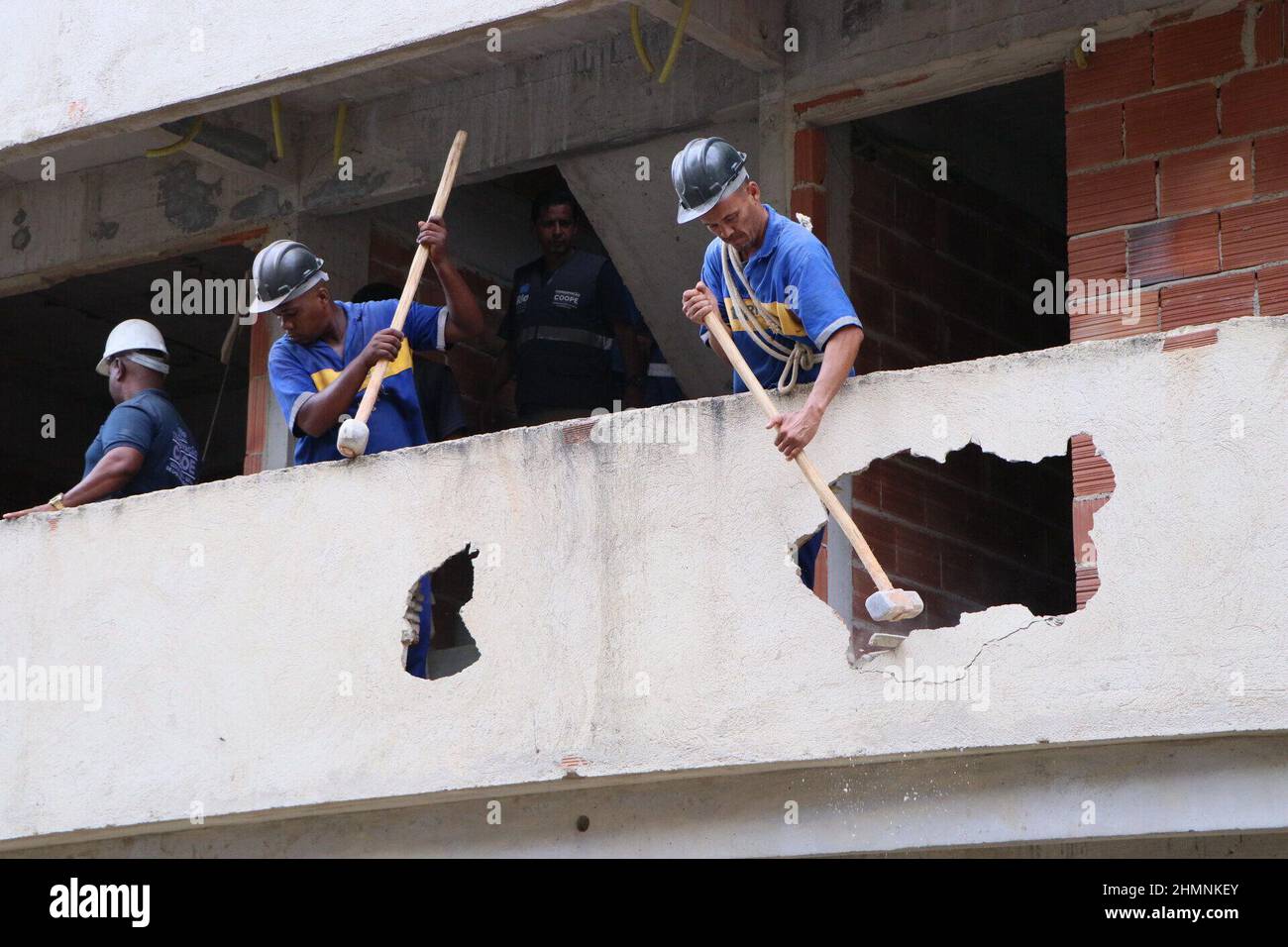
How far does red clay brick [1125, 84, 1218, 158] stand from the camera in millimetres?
6594

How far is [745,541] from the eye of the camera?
551 cm

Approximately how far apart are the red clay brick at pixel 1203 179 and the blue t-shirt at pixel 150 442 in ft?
11.3

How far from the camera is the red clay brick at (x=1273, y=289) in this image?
6352mm

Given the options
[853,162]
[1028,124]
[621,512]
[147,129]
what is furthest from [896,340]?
[147,129]

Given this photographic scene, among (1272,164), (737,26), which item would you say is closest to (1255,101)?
(1272,164)

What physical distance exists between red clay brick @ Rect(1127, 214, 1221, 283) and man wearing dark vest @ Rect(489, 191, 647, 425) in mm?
2055

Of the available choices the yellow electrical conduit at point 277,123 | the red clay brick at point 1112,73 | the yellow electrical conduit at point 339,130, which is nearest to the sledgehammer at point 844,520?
the red clay brick at point 1112,73

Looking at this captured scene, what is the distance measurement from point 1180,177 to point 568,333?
243 cm

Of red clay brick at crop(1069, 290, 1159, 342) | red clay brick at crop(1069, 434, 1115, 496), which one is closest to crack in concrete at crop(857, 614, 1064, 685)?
red clay brick at crop(1069, 434, 1115, 496)

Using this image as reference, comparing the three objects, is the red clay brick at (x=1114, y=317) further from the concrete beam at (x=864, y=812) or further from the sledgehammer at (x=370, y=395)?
the sledgehammer at (x=370, y=395)

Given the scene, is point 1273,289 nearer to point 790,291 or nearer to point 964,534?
point 790,291

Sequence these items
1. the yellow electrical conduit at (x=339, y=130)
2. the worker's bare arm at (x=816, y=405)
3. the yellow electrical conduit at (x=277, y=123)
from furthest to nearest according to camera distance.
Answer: the yellow electrical conduit at (x=339, y=130) → the yellow electrical conduit at (x=277, y=123) → the worker's bare arm at (x=816, y=405)

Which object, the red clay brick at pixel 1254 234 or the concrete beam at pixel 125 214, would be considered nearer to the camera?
the red clay brick at pixel 1254 234

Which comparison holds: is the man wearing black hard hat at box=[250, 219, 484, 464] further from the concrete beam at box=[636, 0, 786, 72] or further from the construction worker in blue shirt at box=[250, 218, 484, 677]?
the concrete beam at box=[636, 0, 786, 72]
